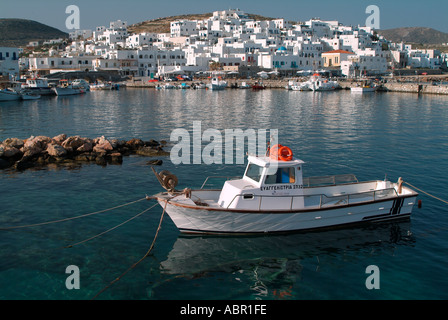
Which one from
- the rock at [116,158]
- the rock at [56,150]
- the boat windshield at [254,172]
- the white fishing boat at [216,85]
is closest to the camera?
the boat windshield at [254,172]

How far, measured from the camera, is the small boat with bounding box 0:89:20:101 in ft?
217

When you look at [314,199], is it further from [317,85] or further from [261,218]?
[317,85]

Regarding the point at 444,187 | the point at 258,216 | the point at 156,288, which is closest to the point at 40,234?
the point at 156,288

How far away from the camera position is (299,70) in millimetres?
116875

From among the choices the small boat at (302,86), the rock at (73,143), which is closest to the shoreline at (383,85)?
the small boat at (302,86)

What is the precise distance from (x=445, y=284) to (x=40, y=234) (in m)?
13.1

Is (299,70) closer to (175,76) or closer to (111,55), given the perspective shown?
(175,76)

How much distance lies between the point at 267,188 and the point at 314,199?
2.70 m

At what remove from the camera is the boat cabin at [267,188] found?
13.8m

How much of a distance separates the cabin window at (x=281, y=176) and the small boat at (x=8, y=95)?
65.5 m

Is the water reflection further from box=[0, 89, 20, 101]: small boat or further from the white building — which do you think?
the white building

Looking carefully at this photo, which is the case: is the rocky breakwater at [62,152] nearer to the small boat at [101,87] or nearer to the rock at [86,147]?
the rock at [86,147]

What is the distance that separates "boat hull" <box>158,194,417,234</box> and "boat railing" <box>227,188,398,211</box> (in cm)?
31

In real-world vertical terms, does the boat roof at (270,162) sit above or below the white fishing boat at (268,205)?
above
